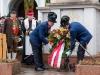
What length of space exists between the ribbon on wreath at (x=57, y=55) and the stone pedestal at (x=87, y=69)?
1847 mm

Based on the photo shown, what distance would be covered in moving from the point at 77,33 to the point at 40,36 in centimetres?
105

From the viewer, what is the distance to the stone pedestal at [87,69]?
885cm

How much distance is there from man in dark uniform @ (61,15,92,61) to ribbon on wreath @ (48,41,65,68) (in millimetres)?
269

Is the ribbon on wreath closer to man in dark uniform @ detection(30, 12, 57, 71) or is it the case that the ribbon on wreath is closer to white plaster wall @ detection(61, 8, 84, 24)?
man in dark uniform @ detection(30, 12, 57, 71)

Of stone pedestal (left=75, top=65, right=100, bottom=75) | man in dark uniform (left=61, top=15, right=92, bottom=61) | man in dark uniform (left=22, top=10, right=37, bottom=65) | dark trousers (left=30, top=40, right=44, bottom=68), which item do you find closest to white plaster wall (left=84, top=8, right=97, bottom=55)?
man in dark uniform (left=61, top=15, right=92, bottom=61)

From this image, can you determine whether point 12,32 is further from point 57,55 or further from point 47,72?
point 47,72

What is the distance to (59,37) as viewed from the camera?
10711 mm

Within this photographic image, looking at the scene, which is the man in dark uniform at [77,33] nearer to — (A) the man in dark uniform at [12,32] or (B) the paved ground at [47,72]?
(B) the paved ground at [47,72]

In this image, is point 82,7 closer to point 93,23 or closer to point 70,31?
point 93,23

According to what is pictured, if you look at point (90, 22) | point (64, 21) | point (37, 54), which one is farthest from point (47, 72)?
point (90, 22)

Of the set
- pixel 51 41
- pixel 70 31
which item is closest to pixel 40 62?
pixel 51 41

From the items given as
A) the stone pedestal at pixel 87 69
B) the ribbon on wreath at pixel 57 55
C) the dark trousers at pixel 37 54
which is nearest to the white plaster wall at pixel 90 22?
the ribbon on wreath at pixel 57 55

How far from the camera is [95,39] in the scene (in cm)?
1188

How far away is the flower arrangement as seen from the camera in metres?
10.6
